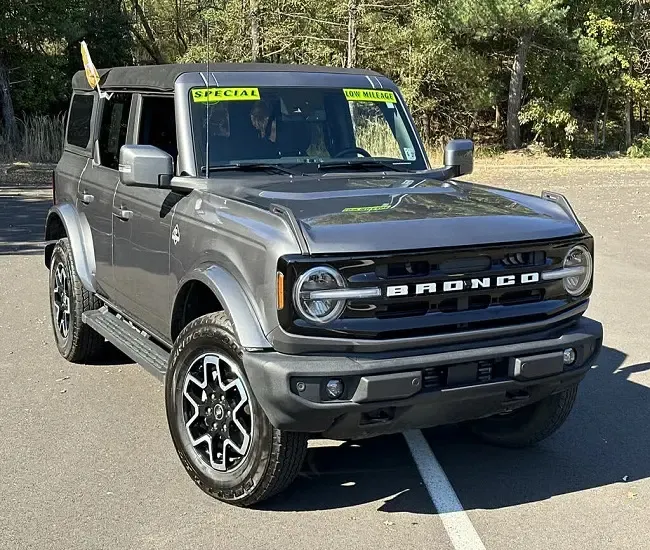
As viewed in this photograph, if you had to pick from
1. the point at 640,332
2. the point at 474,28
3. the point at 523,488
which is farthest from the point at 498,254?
the point at 474,28

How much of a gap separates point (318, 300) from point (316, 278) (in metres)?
0.09

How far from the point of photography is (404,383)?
12.2 ft

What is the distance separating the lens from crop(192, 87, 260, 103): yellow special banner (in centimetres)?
511

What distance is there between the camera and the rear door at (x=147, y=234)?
16.0 ft

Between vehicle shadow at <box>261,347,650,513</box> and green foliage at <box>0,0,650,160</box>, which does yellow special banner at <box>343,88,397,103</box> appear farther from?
green foliage at <box>0,0,650,160</box>

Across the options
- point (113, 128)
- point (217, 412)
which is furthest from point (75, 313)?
point (217, 412)

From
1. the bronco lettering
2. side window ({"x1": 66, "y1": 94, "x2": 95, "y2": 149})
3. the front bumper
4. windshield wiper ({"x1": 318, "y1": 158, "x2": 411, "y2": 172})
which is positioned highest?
side window ({"x1": 66, "y1": 94, "x2": 95, "y2": 149})

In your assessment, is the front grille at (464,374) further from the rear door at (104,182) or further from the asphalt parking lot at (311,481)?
the rear door at (104,182)

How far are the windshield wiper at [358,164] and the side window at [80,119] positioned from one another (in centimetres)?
215

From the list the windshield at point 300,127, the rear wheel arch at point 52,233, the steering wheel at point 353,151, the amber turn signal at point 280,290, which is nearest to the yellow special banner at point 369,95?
the windshield at point 300,127

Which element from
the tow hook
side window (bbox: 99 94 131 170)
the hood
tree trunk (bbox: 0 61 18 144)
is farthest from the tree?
the tow hook

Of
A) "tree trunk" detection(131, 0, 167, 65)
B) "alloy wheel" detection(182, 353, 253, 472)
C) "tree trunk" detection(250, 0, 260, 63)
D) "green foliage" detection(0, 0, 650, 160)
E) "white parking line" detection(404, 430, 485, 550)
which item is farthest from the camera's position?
"tree trunk" detection(131, 0, 167, 65)

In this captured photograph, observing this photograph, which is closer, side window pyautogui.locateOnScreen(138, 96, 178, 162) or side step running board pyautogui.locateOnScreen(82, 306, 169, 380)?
side step running board pyautogui.locateOnScreen(82, 306, 169, 380)

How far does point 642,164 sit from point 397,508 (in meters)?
25.7
